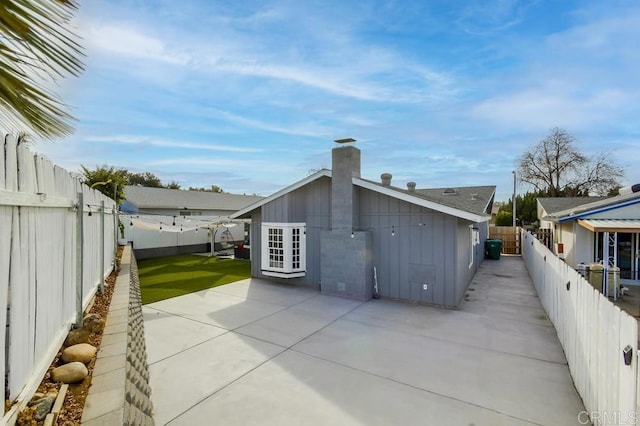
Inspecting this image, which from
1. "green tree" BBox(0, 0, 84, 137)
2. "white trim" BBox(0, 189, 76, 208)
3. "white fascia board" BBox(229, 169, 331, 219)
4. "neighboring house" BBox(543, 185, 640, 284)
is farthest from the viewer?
"neighboring house" BBox(543, 185, 640, 284)

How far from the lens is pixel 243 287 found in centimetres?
1070

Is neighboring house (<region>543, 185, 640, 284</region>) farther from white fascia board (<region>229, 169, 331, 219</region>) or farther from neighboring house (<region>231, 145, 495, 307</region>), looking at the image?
white fascia board (<region>229, 169, 331, 219</region>)

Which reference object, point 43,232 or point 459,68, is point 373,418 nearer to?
point 43,232

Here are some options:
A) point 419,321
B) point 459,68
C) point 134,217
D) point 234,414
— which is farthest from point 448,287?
point 134,217

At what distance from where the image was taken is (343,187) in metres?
9.62

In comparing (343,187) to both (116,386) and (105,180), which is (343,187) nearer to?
(116,386)

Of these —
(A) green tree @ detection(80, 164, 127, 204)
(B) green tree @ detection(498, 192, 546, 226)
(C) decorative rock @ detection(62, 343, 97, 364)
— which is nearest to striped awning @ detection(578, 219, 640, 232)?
(C) decorative rock @ detection(62, 343, 97, 364)

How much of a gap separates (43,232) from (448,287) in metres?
8.44

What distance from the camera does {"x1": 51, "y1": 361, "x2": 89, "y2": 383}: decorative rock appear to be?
2.76 metres

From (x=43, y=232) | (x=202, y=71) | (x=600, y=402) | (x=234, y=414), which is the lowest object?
(x=234, y=414)

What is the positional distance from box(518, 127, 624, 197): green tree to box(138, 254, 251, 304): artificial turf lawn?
106 feet

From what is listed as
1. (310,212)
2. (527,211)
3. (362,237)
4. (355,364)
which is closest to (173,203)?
(310,212)

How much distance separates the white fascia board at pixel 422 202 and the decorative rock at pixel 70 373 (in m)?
7.65

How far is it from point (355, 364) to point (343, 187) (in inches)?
215
